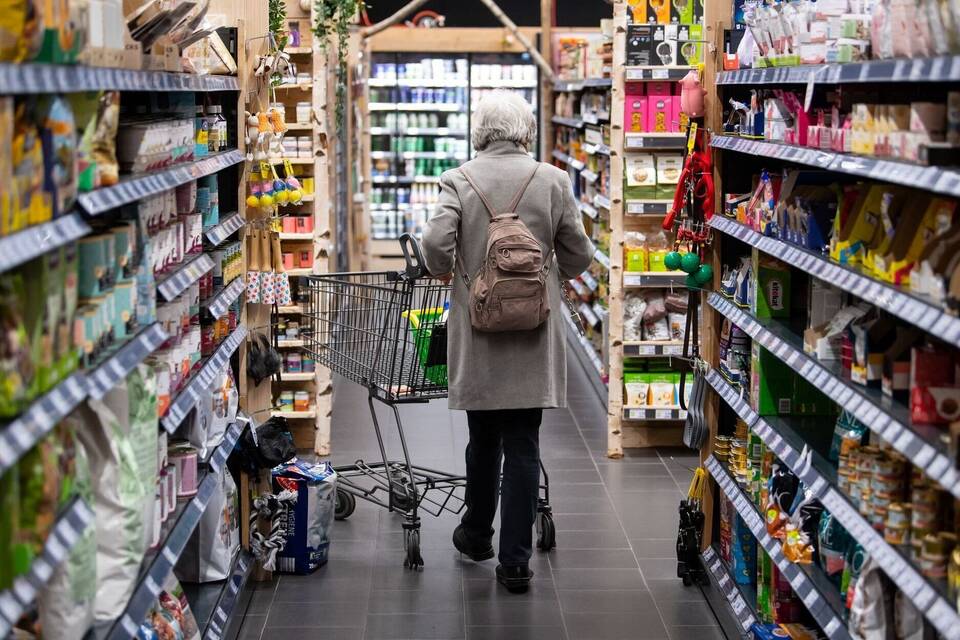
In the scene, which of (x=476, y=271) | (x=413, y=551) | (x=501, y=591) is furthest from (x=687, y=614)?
(x=476, y=271)

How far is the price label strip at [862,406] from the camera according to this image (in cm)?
267

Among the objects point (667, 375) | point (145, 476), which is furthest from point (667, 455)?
point (145, 476)

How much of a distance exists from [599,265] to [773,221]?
5.06m

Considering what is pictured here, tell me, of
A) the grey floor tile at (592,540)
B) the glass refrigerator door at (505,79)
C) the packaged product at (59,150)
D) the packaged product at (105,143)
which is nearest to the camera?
the packaged product at (59,150)

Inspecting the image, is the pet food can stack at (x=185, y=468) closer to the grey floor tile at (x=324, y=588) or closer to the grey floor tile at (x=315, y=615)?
the grey floor tile at (x=315, y=615)

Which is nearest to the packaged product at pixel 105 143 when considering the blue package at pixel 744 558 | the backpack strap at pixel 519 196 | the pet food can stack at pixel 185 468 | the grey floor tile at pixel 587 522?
the pet food can stack at pixel 185 468

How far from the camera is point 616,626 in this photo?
15.9ft

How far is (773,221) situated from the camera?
4.27 m

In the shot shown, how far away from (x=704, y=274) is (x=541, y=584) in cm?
143

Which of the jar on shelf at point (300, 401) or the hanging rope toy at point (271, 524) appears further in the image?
the jar on shelf at point (300, 401)

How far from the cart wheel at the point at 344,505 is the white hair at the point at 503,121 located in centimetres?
194

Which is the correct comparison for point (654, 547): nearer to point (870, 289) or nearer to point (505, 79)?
point (870, 289)

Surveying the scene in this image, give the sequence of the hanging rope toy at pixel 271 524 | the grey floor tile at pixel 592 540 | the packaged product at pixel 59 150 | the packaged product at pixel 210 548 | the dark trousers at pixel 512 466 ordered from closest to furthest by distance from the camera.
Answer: the packaged product at pixel 59 150, the packaged product at pixel 210 548, the dark trousers at pixel 512 466, the hanging rope toy at pixel 271 524, the grey floor tile at pixel 592 540

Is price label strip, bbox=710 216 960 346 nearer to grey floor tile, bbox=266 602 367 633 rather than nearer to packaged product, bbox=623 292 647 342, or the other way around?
grey floor tile, bbox=266 602 367 633
